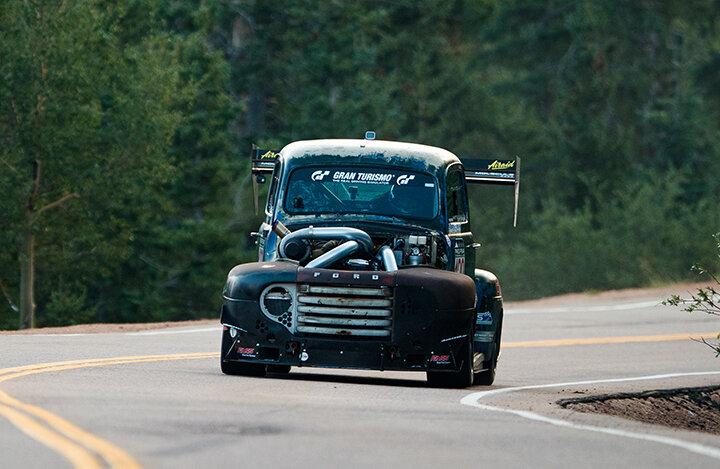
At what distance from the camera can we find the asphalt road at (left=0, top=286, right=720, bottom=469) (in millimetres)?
8391

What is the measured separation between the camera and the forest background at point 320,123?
128ft

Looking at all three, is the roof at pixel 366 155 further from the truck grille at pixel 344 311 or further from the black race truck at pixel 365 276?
the truck grille at pixel 344 311

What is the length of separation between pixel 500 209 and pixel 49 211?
89.8 ft

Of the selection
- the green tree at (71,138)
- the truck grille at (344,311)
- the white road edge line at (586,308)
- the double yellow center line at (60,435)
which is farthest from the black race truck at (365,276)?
the green tree at (71,138)

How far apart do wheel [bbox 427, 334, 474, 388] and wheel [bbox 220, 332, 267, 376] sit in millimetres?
1682

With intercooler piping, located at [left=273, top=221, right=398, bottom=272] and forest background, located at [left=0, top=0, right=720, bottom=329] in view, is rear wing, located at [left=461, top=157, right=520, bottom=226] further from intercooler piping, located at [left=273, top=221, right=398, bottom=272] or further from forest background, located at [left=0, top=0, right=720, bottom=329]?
forest background, located at [left=0, top=0, right=720, bottom=329]

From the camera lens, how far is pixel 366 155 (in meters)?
15.2

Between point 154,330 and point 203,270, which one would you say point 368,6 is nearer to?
point 203,270

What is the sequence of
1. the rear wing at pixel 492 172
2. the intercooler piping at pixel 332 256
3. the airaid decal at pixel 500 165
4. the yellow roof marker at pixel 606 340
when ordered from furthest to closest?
the yellow roof marker at pixel 606 340 < the airaid decal at pixel 500 165 < the rear wing at pixel 492 172 < the intercooler piping at pixel 332 256

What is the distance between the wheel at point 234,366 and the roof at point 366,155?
2.38 metres

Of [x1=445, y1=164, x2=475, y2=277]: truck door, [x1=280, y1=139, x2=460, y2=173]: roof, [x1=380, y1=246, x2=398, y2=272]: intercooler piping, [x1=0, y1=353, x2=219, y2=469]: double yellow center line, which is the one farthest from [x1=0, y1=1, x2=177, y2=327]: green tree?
[x1=0, y1=353, x2=219, y2=469]: double yellow center line

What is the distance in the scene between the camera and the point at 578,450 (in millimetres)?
9047

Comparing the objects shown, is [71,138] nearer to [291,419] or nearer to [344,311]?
[344,311]

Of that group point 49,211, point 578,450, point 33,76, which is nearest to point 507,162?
point 578,450
